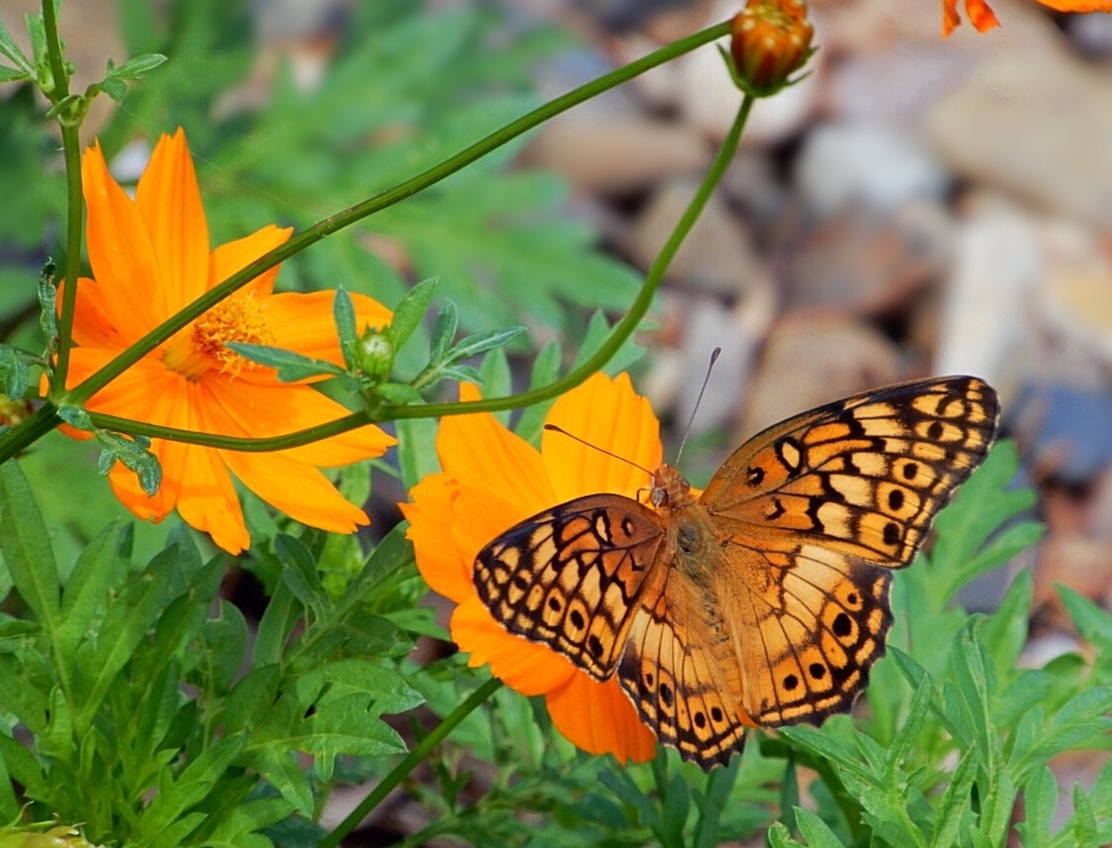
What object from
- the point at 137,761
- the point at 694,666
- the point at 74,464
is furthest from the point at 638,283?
the point at 137,761

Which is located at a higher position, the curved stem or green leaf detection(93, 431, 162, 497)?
the curved stem

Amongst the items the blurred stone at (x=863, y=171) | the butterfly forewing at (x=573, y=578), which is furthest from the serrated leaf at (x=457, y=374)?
the blurred stone at (x=863, y=171)

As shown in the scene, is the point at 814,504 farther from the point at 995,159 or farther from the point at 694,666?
the point at 995,159

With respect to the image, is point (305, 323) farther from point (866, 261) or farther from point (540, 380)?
point (866, 261)

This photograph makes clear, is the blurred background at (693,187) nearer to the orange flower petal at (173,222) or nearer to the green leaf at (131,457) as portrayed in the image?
the orange flower petal at (173,222)

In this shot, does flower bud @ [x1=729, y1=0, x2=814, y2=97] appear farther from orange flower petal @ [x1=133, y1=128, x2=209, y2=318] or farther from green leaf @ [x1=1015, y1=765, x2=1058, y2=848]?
green leaf @ [x1=1015, y1=765, x2=1058, y2=848]

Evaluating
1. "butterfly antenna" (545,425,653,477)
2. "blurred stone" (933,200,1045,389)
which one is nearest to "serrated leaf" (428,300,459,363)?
"butterfly antenna" (545,425,653,477)

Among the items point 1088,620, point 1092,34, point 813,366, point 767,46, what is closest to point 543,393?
point 767,46
